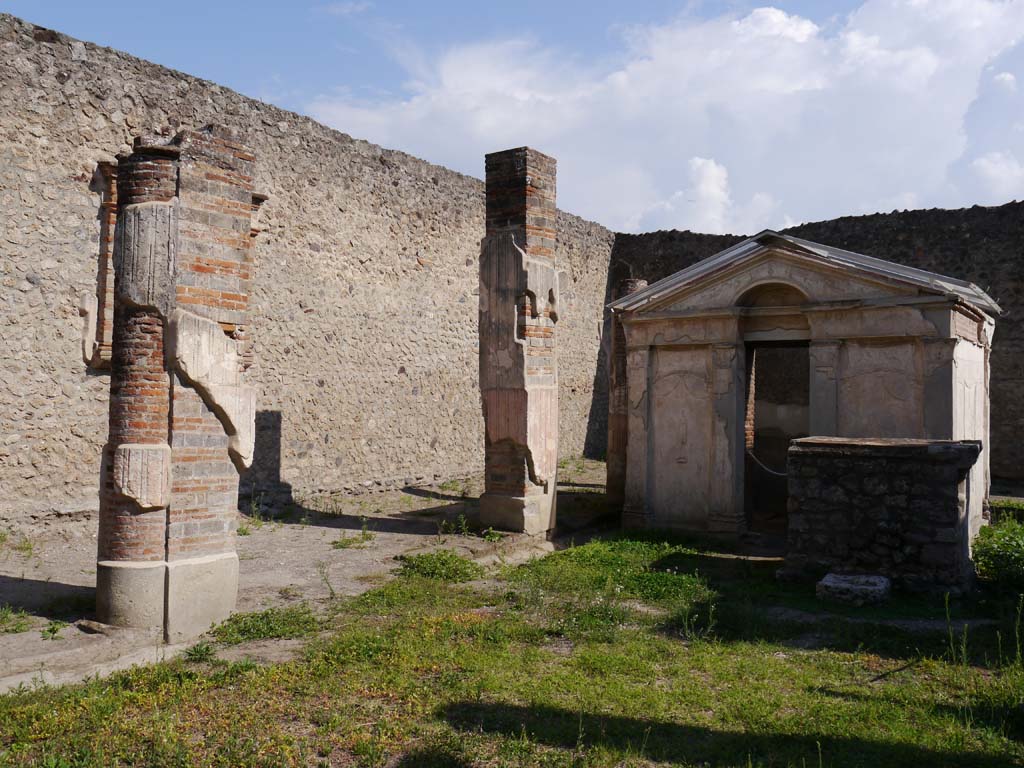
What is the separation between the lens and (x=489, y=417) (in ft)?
30.3

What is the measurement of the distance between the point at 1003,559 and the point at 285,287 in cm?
857

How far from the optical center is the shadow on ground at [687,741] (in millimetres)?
3740

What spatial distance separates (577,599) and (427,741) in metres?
2.85

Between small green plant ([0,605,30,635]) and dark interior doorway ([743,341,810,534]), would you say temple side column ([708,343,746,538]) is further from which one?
small green plant ([0,605,30,635])

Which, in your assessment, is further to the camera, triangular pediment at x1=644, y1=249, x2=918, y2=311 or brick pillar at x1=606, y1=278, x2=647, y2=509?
brick pillar at x1=606, y1=278, x2=647, y2=509

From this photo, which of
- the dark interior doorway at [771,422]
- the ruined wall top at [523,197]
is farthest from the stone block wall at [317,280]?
the dark interior doorway at [771,422]

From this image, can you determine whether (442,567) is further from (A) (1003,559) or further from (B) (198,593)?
(A) (1003,559)

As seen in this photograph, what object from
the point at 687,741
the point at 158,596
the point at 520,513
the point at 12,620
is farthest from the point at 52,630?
the point at 520,513

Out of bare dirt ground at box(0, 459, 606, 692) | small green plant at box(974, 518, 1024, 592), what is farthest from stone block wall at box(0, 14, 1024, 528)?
small green plant at box(974, 518, 1024, 592)

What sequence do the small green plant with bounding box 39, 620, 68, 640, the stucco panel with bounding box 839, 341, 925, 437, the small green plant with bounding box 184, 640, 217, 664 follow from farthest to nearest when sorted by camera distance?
the stucco panel with bounding box 839, 341, 925, 437 → the small green plant with bounding box 39, 620, 68, 640 → the small green plant with bounding box 184, 640, 217, 664

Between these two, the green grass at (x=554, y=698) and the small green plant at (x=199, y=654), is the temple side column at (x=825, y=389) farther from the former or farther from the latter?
the small green plant at (x=199, y=654)

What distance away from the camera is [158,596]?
17.6 feet

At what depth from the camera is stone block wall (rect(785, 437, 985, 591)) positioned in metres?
6.57

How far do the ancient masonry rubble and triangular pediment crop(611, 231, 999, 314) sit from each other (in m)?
5.56
